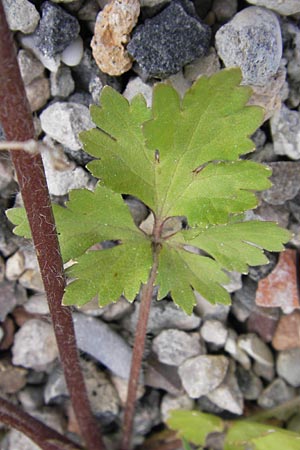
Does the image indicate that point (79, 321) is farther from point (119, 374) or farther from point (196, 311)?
point (196, 311)

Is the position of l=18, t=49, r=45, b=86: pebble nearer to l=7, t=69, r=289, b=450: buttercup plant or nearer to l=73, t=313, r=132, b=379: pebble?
l=7, t=69, r=289, b=450: buttercup plant

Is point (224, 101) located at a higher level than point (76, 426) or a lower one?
higher

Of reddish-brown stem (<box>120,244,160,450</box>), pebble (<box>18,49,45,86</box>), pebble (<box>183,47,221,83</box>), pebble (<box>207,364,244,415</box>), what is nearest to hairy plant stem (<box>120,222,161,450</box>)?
reddish-brown stem (<box>120,244,160,450</box>)

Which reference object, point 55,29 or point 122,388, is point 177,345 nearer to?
point 122,388

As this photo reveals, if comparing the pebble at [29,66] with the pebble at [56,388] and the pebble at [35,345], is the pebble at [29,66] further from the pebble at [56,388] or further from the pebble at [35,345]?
the pebble at [56,388]

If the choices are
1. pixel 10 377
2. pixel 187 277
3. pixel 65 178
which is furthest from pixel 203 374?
pixel 65 178

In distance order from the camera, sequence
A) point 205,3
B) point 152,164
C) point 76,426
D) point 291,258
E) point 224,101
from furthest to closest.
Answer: point 76,426
point 291,258
point 205,3
point 152,164
point 224,101

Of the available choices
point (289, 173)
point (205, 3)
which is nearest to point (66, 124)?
point (205, 3)
